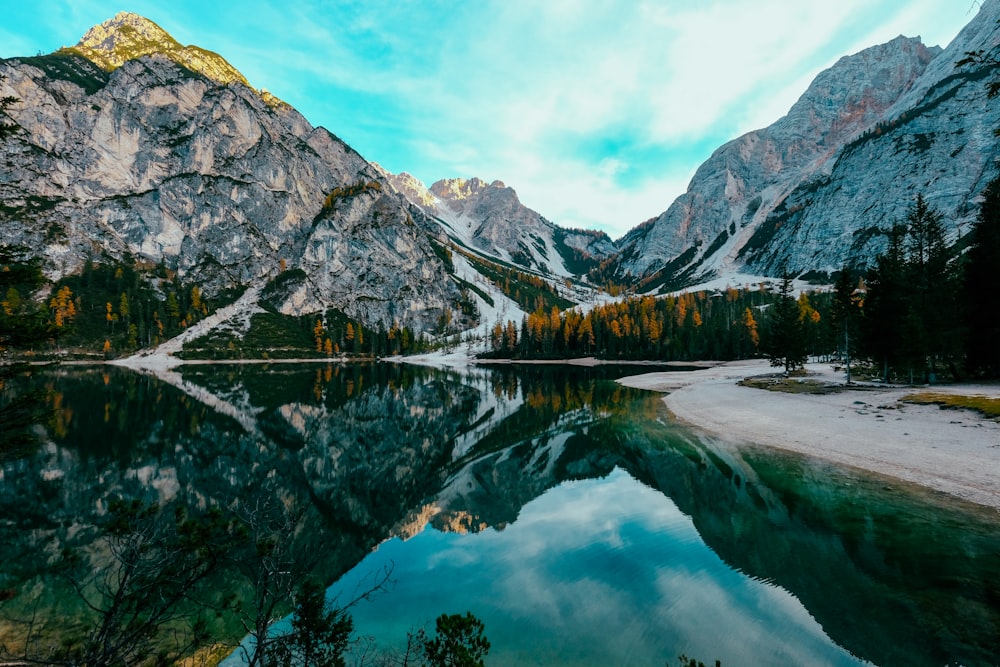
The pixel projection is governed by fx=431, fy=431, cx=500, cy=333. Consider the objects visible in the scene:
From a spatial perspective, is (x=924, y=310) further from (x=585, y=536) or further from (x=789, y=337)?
(x=585, y=536)

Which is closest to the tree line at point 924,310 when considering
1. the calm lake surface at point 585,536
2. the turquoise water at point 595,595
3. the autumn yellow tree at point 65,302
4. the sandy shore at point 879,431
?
the sandy shore at point 879,431

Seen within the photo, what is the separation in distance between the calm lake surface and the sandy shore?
2.33 metres

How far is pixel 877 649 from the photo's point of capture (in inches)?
453

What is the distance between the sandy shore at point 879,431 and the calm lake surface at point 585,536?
2.33 meters

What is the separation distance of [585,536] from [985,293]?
50.5m

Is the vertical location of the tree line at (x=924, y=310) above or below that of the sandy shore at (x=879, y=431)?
above

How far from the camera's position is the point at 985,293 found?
4241 centimetres

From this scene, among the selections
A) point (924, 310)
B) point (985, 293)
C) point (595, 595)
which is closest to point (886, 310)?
point (924, 310)

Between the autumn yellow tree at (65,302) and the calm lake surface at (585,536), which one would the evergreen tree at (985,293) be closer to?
the calm lake surface at (585,536)

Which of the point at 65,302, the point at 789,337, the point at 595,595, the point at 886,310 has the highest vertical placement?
the point at 65,302

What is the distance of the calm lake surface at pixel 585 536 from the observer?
41.9 ft

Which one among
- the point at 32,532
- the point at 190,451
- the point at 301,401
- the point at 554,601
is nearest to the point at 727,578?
the point at 554,601

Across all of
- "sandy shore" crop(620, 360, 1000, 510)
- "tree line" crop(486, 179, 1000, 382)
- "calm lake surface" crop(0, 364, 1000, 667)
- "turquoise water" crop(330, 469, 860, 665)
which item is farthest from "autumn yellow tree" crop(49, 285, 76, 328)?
"tree line" crop(486, 179, 1000, 382)

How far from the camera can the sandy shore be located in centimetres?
2280
